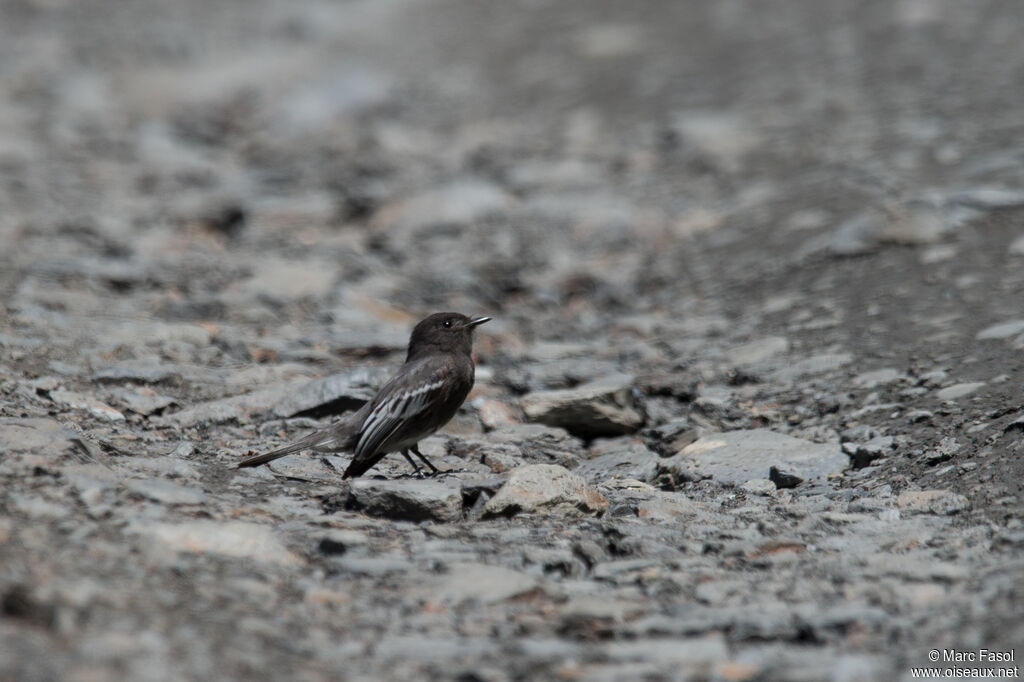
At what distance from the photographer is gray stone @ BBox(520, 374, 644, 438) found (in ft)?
21.5

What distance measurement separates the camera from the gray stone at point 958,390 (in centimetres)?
583

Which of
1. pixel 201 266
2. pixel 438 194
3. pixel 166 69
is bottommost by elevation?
pixel 201 266

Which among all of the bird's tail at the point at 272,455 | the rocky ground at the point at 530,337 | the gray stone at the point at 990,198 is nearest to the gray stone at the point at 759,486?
the rocky ground at the point at 530,337

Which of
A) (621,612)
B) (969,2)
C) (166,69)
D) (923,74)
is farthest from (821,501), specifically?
(166,69)

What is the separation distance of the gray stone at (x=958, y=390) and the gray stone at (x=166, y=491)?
378 centimetres

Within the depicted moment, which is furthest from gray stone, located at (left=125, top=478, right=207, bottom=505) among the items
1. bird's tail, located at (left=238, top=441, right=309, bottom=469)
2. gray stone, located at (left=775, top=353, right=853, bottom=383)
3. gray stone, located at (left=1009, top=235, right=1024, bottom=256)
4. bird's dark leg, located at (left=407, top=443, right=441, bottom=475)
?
gray stone, located at (left=1009, top=235, right=1024, bottom=256)

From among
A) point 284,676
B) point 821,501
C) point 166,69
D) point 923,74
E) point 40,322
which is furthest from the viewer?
point 166,69

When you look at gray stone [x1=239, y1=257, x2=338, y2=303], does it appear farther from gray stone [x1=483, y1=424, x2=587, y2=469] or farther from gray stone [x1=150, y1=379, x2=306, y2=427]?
gray stone [x1=483, y1=424, x2=587, y2=469]

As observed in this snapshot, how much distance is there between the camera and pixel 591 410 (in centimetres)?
654

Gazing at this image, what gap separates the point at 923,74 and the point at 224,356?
843cm

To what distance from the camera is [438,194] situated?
11062mm

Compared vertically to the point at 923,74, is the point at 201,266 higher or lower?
lower

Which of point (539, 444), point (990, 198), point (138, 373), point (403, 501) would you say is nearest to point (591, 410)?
point (539, 444)

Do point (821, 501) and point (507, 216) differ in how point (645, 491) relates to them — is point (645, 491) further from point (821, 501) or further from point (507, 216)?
point (507, 216)
